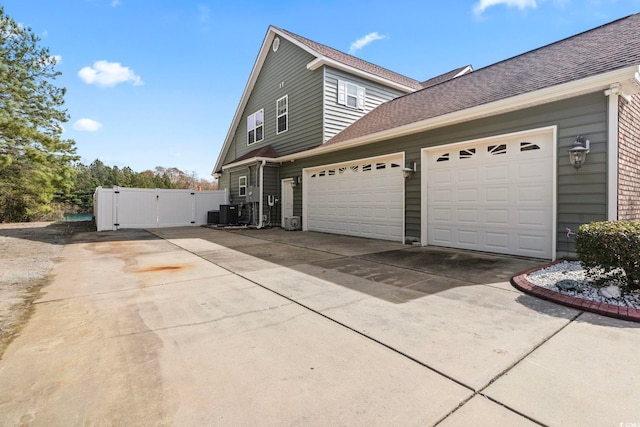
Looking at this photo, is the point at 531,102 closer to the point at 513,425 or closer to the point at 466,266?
the point at 466,266

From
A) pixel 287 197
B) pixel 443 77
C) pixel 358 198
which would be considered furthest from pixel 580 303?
pixel 443 77

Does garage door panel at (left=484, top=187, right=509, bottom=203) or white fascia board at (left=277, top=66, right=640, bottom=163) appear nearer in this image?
white fascia board at (left=277, top=66, right=640, bottom=163)

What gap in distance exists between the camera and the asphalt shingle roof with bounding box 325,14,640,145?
5.49m

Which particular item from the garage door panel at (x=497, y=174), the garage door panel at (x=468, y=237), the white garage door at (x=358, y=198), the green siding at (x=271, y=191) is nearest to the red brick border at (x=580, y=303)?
the garage door panel at (x=468, y=237)

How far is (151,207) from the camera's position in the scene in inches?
541

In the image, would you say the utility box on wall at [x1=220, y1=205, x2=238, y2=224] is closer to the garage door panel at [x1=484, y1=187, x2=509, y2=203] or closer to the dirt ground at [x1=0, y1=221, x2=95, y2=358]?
the dirt ground at [x1=0, y1=221, x2=95, y2=358]

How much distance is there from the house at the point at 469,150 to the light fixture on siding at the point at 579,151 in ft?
0.10

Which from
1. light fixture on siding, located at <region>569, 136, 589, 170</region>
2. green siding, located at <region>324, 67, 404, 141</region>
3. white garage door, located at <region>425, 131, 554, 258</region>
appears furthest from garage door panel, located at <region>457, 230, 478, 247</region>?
green siding, located at <region>324, 67, 404, 141</region>

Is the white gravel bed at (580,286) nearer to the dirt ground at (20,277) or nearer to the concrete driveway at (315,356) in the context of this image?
the concrete driveway at (315,356)

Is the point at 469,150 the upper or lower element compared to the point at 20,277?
upper

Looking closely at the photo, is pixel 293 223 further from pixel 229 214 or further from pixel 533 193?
pixel 533 193

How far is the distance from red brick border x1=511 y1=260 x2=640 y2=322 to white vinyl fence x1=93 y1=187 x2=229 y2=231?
13883 millimetres

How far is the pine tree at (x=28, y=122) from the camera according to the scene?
33.7 feet

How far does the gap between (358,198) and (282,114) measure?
6.16 m
